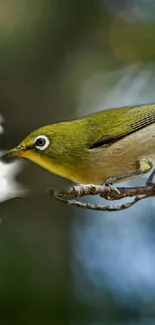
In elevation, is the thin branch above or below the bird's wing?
below

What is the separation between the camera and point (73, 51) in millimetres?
1016

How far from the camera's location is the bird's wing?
2.44 ft

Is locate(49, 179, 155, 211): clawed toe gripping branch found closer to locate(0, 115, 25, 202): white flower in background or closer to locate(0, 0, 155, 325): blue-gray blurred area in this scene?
locate(0, 115, 25, 202): white flower in background

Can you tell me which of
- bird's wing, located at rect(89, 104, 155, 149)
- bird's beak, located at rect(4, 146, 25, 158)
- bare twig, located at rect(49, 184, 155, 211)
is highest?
bird's wing, located at rect(89, 104, 155, 149)

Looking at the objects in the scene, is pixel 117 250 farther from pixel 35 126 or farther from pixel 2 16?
pixel 2 16

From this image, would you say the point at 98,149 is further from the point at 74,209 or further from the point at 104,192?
the point at 74,209

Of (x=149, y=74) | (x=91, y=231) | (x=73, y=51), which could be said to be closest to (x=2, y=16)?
(x=73, y=51)

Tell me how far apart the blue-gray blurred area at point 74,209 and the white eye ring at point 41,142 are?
234 millimetres

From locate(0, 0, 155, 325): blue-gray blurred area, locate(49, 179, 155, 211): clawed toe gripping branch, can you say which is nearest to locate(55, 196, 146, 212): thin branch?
locate(49, 179, 155, 211): clawed toe gripping branch

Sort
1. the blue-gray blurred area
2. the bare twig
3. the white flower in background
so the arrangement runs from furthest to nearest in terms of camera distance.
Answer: the blue-gray blurred area
the white flower in background
the bare twig

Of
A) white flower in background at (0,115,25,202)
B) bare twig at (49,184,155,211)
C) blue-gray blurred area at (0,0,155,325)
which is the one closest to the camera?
bare twig at (49,184,155,211)

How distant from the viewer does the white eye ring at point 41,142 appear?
73 centimetres

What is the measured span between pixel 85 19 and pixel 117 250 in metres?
0.40

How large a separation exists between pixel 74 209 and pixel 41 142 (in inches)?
12.4
